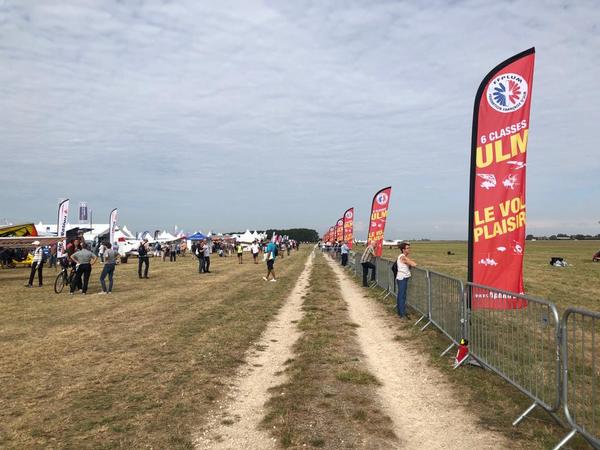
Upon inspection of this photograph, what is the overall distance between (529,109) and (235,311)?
7.98 meters

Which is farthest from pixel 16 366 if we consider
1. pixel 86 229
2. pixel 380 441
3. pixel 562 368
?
pixel 86 229

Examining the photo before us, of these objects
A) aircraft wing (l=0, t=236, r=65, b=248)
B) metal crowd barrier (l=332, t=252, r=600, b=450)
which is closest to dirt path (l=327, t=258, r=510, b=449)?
metal crowd barrier (l=332, t=252, r=600, b=450)

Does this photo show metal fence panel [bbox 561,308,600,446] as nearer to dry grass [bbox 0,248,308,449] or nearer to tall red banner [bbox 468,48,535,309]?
tall red banner [bbox 468,48,535,309]

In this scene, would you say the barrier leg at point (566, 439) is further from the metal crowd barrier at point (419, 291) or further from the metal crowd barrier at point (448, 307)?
the metal crowd barrier at point (419, 291)

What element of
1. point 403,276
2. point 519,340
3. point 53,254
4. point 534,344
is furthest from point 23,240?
point 534,344

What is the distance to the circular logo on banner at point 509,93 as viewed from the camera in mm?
7680

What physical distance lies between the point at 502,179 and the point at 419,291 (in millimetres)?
3651

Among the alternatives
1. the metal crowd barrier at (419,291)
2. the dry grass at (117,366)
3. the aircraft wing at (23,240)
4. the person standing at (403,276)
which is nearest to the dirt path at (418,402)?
the metal crowd barrier at (419,291)

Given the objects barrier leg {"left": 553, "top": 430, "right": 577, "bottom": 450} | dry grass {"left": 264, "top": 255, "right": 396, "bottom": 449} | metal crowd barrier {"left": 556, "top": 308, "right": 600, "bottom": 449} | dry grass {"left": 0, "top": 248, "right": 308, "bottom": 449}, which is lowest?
dry grass {"left": 0, "top": 248, "right": 308, "bottom": 449}

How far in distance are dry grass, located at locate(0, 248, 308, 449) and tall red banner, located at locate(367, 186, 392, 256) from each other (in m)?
7.57

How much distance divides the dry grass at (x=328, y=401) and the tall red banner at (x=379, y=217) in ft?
37.9

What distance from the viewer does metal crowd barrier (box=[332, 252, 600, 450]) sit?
14.0 feet

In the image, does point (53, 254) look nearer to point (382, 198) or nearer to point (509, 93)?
point (382, 198)

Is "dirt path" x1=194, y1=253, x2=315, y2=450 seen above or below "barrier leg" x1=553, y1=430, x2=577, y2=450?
below
